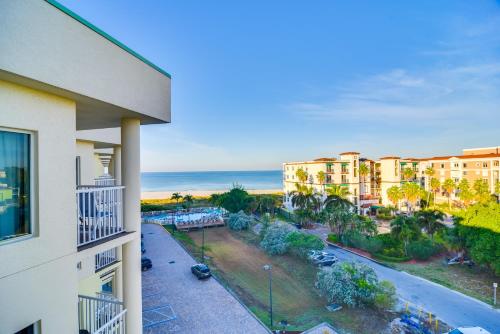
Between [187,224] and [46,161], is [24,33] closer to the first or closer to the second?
[46,161]

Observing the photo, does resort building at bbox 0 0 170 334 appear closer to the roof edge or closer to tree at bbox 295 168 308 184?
the roof edge

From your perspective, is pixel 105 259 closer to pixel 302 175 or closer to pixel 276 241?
pixel 276 241

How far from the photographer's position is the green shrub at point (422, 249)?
75.4 feet

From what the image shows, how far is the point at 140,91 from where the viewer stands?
4.79 m

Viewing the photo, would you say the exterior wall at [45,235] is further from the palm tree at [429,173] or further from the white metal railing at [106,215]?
the palm tree at [429,173]

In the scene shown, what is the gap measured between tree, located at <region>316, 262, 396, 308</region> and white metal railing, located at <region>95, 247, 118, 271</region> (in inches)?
466

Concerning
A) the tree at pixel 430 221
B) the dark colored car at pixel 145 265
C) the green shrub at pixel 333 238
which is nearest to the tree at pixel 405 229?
the tree at pixel 430 221

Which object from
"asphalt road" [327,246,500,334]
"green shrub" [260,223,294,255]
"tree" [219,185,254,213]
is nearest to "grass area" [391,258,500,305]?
"asphalt road" [327,246,500,334]

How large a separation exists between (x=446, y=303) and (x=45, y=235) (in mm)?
19790

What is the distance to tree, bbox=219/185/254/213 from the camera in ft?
135

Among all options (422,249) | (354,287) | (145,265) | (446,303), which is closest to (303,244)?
(354,287)

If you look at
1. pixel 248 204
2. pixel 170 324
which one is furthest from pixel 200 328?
pixel 248 204

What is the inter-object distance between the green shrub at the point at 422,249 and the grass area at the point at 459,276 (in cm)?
65

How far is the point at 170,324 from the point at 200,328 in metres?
1.54
